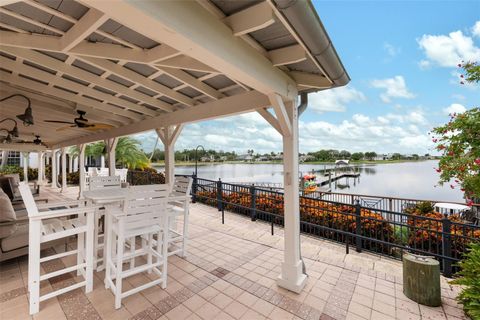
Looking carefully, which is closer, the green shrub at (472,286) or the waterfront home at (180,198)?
the waterfront home at (180,198)

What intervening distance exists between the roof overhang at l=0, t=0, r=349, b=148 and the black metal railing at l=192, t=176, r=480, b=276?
94.8 inches

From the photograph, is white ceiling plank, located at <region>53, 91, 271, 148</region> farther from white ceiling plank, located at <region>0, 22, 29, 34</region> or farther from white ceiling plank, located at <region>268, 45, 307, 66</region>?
white ceiling plank, located at <region>0, 22, 29, 34</region>

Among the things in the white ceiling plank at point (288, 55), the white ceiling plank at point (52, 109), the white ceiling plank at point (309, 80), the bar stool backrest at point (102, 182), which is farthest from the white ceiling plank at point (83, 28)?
the white ceiling plank at point (52, 109)

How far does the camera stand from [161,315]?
2189mm

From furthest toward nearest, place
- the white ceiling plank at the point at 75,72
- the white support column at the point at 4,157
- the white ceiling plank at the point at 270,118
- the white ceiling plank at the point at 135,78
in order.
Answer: the white support column at the point at 4,157 → the white ceiling plank at the point at 270,118 → the white ceiling plank at the point at 135,78 → the white ceiling plank at the point at 75,72

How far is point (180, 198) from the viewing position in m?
3.49

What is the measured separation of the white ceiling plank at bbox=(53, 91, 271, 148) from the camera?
9.29ft

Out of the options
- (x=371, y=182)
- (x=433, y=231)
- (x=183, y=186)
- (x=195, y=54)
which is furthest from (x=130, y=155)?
(x=371, y=182)

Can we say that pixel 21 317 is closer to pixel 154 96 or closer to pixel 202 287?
pixel 202 287

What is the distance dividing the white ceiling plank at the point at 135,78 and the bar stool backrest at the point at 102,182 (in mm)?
2117

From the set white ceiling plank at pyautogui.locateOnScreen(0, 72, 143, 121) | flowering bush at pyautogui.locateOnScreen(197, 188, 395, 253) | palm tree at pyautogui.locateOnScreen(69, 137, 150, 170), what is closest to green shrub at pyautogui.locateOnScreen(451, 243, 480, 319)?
flowering bush at pyautogui.locateOnScreen(197, 188, 395, 253)

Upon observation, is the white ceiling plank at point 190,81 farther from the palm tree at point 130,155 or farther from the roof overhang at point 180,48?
the palm tree at point 130,155

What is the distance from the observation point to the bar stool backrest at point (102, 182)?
3.93 metres

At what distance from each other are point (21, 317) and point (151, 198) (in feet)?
5.27
